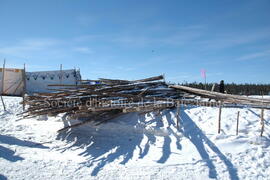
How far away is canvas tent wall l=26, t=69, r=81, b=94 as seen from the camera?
1548cm

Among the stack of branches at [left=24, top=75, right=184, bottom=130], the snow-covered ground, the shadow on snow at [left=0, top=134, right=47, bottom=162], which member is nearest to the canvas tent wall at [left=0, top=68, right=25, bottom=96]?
the stack of branches at [left=24, top=75, right=184, bottom=130]

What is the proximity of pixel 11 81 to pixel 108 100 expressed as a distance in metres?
11.5

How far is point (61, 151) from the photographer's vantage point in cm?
555

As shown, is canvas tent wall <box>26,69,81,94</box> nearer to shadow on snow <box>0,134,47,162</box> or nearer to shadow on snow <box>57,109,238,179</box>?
shadow on snow <box>57,109,238,179</box>

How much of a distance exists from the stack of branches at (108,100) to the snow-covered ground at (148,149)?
416 mm

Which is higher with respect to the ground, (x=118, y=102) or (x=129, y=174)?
(x=118, y=102)

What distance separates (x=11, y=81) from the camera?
15.0 m

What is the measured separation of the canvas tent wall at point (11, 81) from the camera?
48.7 feet

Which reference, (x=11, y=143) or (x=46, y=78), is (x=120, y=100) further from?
(x=46, y=78)

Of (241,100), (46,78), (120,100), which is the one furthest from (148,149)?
(46,78)

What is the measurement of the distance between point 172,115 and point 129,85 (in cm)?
243

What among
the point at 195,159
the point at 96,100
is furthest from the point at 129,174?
the point at 96,100

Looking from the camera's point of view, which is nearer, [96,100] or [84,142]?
[84,142]

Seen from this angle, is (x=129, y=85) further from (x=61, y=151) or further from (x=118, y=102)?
(x=61, y=151)
